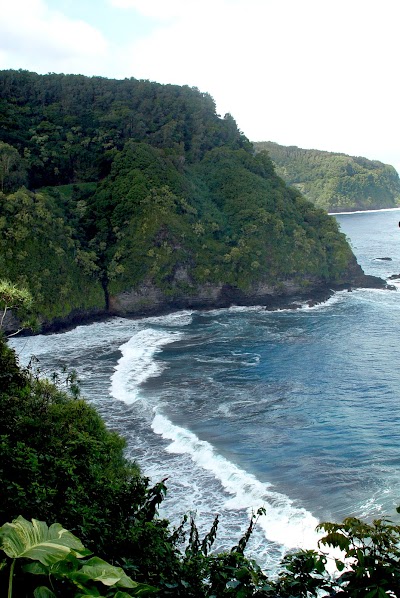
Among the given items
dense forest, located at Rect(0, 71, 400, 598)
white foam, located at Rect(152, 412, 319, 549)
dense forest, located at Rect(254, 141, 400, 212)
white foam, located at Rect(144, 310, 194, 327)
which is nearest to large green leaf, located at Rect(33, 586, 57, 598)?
white foam, located at Rect(152, 412, 319, 549)

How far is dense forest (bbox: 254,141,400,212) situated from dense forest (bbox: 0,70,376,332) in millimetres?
76900

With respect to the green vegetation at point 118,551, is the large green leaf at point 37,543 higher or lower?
higher

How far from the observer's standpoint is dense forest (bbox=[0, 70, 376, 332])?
44387 mm

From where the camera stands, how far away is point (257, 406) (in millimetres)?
26844

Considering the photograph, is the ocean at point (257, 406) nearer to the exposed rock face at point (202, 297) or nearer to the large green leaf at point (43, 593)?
the exposed rock face at point (202, 297)

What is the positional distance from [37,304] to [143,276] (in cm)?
1041

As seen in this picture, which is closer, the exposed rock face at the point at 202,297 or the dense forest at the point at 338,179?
the exposed rock face at the point at 202,297

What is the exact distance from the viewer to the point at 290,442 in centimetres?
2273

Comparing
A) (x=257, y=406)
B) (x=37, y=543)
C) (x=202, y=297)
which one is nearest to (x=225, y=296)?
(x=202, y=297)

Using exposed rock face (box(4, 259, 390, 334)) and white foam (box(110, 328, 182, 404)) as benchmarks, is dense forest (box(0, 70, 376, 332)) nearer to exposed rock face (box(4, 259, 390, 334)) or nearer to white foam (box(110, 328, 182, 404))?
exposed rock face (box(4, 259, 390, 334))

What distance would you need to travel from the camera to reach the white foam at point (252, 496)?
1612 cm

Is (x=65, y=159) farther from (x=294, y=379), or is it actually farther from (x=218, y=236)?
(x=294, y=379)

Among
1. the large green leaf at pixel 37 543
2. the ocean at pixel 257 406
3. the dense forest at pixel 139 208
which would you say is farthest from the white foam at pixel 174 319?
the large green leaf at pixel 37 543

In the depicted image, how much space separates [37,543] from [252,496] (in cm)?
1581
